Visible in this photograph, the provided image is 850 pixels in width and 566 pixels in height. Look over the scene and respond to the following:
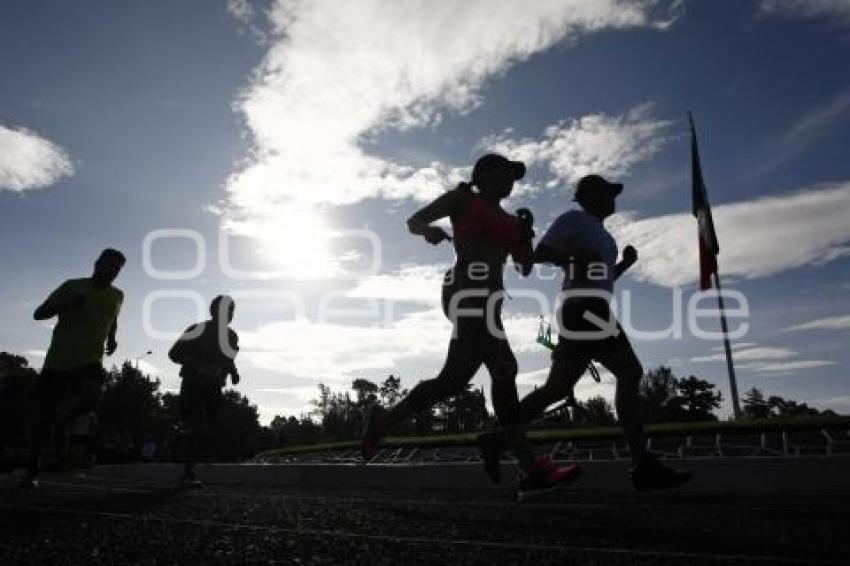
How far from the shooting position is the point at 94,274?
612cm

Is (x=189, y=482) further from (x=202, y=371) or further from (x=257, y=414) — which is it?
(x=257, y=414)

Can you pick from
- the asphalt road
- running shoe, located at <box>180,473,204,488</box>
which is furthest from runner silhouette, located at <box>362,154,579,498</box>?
running shoe, located at <box>180,473,204,488</box>

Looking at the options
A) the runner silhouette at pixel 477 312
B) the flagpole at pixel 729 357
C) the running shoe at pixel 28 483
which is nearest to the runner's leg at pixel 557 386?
the runner silhouette at pixel 477 312

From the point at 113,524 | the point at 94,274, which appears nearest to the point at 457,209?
the point at 113,524

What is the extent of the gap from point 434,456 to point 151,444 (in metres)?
13.6

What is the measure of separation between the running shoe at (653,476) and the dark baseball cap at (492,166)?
2.01 metres

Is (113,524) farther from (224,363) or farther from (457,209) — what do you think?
(224,363)

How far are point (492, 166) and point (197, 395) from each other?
4.39m

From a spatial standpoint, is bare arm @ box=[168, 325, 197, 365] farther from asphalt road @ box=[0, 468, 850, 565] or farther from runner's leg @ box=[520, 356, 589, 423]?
runner's leg @ box=[520, 356, 589, 423]

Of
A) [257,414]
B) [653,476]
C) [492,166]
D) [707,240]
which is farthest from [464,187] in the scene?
[257,414]

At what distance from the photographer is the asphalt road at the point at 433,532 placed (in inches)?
74.5

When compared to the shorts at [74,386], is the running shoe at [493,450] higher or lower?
lower

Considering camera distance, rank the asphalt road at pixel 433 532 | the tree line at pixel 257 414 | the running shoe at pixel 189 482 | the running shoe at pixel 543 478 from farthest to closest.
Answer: the tree line at pixel 257 414
the running shoe at pixel 189 482
the running shoe at pixel 543 478
the asphalt road at pixel 433 532

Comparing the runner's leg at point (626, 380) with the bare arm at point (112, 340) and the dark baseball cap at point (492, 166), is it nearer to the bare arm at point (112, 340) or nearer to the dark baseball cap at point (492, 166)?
the dark baseball cap at point (492, 166)
